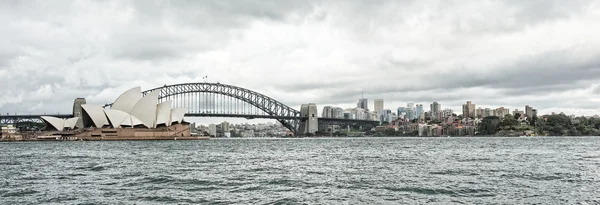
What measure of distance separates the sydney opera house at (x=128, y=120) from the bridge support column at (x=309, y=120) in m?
47.6

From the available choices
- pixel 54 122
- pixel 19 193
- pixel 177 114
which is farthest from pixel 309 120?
pixel 19 193

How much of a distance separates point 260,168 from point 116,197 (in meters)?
10.3

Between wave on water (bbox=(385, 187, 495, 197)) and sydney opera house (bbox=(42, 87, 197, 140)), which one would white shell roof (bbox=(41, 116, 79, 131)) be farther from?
wave on water (bbox=(385, 187, 495, 197))

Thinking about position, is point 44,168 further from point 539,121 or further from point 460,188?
point 539,121

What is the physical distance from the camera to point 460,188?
1661 centimetres

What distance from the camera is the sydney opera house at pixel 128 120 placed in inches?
3371

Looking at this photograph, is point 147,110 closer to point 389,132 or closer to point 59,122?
point 59,122

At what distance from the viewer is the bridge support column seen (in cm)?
13238

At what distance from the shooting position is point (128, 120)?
86312 millimetres

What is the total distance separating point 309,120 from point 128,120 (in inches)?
2201

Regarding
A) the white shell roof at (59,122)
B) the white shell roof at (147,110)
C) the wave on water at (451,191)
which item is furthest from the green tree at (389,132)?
the wave on water at (451,191)

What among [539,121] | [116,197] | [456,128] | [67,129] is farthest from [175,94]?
[116,197]

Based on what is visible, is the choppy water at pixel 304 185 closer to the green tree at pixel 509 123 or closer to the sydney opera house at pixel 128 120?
the sydney opera house at pixel 128 120

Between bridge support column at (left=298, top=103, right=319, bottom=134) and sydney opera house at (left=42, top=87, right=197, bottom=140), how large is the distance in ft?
156
